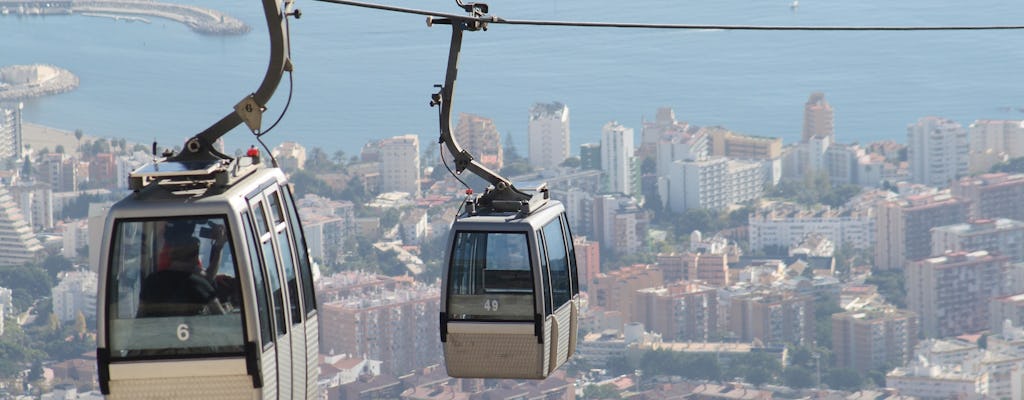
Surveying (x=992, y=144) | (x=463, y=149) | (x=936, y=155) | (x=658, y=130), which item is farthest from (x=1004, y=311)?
(x=463, y=149)

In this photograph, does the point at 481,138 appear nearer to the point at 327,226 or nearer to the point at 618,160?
the point at 618,160

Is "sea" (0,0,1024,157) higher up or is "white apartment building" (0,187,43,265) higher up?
"sea" (0,0,1024,157)

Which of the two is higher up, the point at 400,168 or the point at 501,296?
the point at 501,296

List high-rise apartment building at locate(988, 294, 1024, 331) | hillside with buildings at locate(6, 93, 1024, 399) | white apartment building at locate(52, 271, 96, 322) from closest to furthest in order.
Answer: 1. hillside with buildings at locate(6, 93, 1024, 399)
2. white apartment building at locate(52, 271, 96, 322)
3. high-rise apartment building at locate(988, 294, 1024, 331)

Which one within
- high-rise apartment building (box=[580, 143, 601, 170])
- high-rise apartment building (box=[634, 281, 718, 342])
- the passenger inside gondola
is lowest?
high-rise apartment building (box=[634, 281, 718, 342])

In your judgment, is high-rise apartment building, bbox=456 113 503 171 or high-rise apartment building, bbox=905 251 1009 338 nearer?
high-rise apartment building, bbox=905 251 1009 338

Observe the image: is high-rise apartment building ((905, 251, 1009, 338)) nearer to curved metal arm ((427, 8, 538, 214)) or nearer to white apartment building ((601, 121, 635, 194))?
white apartment building ((601, 121, 635, 194))

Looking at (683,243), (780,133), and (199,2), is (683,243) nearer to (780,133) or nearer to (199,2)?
(780,133)

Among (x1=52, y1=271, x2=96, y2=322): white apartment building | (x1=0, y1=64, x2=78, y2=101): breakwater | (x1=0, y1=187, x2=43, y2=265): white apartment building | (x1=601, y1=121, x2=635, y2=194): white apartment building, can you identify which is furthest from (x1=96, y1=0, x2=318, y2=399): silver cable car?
(x1=0, y1=64, x2=78, y2=101): breakwater
